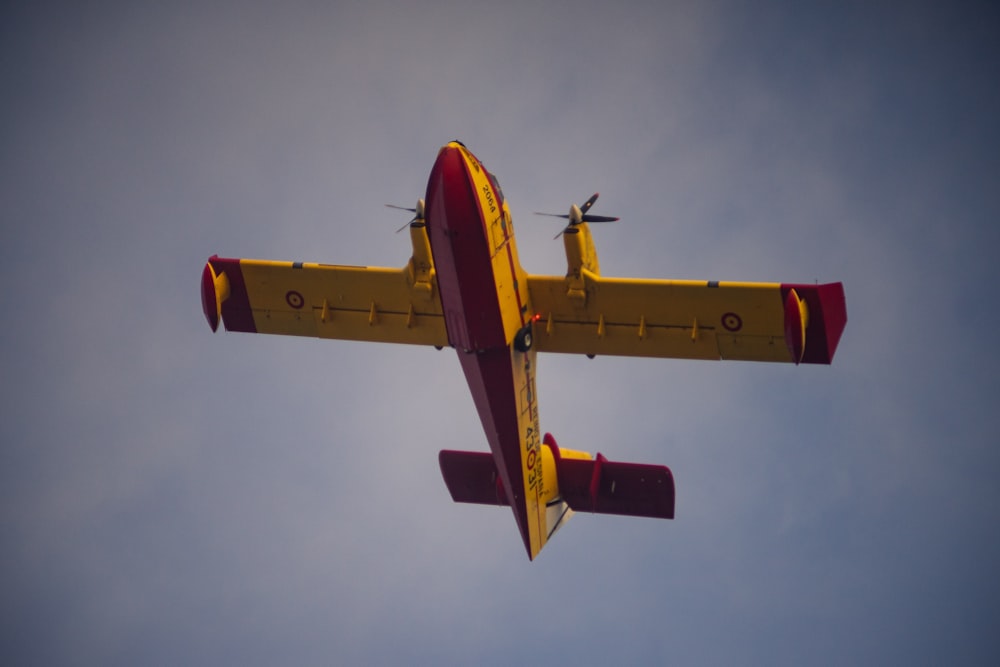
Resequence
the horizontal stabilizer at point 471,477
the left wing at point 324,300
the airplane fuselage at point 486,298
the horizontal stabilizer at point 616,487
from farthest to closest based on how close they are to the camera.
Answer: the horizontal stabilizer at point 471,477 → the horizontal stabilizer at point 616,487 → the left wing at point 324,300 → the airplane fuselage at point 486,298

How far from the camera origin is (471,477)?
103 ft

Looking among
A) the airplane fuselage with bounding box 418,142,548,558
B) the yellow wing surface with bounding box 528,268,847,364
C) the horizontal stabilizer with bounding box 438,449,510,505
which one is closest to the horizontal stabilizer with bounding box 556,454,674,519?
the horizontal stabilizer with bounding box 438,449,510,505

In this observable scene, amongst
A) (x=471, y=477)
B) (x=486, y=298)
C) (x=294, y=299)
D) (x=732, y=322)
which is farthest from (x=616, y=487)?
(x=294, y=299)

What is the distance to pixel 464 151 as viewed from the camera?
24.6 metres

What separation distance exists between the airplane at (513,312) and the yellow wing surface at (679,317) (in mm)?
27

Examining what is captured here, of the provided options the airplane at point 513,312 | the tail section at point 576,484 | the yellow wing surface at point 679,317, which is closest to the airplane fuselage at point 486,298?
the airplane at point 513,312

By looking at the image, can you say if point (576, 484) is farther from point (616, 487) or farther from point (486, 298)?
point (486, 298)

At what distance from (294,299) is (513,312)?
5904 mm

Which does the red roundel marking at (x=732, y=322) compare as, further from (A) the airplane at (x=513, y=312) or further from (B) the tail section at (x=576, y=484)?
(B) the tail section at (x=576, y=484)

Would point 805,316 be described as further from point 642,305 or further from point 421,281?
point 421,281

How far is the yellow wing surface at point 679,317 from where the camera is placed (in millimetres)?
26047

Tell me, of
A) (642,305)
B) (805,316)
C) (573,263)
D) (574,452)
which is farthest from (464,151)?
(574,452)

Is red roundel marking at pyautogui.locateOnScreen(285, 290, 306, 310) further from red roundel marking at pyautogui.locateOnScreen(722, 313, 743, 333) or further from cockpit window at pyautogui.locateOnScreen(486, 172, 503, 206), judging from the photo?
red roundel marking at pyautogui.locateOnScreen(722, 313, 743, 333)

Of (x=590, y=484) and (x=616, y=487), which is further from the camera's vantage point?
(x=590, y=484)
